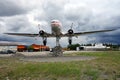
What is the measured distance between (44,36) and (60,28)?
661 cm

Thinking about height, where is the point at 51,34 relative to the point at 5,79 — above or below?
above

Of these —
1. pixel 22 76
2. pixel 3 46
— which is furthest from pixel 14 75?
pixel 3 46

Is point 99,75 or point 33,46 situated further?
point 33,46

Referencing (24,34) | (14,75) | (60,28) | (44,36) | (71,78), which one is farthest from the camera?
(24,34)

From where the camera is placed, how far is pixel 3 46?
165250 millimetres

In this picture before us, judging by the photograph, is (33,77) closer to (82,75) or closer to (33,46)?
(82,75)

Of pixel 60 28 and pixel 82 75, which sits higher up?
pixel 60 28

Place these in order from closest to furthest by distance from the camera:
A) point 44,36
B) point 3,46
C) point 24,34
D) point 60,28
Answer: point 60,28, point 44,36, point 24,34, point 3,46

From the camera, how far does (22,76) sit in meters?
A: 28.4

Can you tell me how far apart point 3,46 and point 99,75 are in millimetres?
141432

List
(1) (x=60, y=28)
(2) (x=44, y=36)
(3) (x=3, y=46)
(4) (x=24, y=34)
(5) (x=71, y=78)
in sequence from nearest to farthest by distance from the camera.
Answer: (5) (x=71, y=78) → (1) (x=60, y=28) → (2) (x=44, y=36) → (4) (x=24, y=34) → (3) (x=3, y=46)

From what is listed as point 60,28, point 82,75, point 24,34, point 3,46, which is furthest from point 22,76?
point 3,46

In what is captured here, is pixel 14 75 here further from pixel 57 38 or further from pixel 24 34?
pixel 24 34

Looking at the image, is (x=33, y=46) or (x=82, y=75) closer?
(x=82, y=75)
